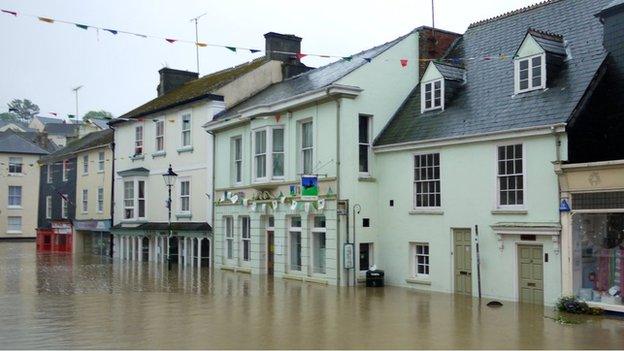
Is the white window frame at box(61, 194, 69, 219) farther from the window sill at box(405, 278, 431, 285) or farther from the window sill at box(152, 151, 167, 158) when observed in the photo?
the window sill at box(405, 278, 431, 285)

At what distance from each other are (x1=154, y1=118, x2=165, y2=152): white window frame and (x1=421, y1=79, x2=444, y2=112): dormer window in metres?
17.4

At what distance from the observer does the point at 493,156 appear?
1938cm

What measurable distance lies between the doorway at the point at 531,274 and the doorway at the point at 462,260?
1851 mm

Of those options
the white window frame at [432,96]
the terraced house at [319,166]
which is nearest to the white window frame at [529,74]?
the white window frame at [432,96]

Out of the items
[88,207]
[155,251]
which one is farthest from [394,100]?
[88,207]

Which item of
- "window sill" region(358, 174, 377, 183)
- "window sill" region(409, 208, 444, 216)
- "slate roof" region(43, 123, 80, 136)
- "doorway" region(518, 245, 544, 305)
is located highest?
"slate roof" region(43, 123, 80, 136)

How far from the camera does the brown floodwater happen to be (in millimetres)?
12531

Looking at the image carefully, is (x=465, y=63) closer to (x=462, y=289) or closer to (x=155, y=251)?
(x=462, y=289)

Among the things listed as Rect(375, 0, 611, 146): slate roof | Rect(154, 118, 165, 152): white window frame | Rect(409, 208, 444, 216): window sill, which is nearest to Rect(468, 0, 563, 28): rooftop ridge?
Rect(375, 0, 611, 146): slate roof

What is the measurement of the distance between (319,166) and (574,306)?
34.9 ft

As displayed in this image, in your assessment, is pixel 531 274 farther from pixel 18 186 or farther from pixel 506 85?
pixel 18 186

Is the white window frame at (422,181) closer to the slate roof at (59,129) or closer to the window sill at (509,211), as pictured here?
the window sill at (509,211)

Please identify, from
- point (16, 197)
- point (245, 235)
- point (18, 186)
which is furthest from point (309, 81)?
point (16, 197)

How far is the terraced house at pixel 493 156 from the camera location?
706 inches
